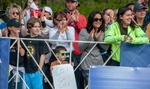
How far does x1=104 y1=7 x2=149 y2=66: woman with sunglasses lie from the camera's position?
21.2 feet

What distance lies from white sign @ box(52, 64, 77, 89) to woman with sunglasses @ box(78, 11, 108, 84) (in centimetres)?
27

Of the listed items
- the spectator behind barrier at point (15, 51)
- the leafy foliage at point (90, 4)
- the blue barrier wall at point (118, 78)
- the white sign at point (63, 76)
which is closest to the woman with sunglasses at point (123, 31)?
the blue barrier wall at point (118, 78)

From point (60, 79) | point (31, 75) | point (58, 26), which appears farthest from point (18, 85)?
point (58, 26)

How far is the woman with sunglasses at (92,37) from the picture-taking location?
6.66 m

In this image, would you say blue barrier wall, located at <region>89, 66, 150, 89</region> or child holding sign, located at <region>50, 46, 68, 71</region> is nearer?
blue barrier wall, located at <region>89, 66, 150, 89</region>

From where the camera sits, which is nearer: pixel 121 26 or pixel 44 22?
pixel 121 26

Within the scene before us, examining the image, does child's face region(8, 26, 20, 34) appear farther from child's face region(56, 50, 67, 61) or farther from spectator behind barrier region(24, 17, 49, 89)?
child's face region(56, 50, 67, 61)

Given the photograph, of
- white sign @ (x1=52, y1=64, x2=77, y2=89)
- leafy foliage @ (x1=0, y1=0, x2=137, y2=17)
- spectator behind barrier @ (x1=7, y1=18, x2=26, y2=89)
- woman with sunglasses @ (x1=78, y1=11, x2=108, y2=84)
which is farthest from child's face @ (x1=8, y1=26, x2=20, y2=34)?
leafy foliage @ (x1=0, y1=0, x2=137, y2=17)

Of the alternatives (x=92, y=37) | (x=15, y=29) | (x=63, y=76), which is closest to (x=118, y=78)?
(x=92, y=37)

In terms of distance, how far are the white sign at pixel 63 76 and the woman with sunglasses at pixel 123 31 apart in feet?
2.43

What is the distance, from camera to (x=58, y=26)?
7.00m

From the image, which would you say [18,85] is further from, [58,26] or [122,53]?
[122,53]

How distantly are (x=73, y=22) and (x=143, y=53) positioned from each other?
141 cm

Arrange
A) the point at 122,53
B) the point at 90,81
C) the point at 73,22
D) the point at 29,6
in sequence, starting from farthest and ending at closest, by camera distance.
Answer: the point at 29,6 < the point at 73,22 < the point at 122,53 < the point at 90,81
